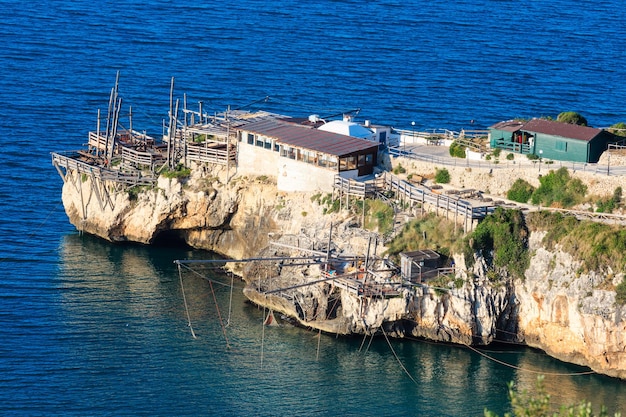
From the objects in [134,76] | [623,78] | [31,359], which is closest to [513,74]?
[623,78]

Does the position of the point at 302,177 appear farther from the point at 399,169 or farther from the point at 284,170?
the point at 399,169

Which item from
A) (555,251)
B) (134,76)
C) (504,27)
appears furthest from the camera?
(504,27)

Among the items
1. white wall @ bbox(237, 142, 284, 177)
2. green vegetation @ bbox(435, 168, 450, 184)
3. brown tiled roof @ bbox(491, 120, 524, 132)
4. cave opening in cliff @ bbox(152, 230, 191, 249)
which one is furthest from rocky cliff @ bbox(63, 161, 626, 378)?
brown tiled roof @ bbox(491, 120, 524, 132)

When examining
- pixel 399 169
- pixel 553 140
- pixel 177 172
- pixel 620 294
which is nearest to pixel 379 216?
pixel 399 169

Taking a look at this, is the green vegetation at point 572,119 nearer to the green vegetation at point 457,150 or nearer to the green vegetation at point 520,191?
the green vegetation at point 457,150

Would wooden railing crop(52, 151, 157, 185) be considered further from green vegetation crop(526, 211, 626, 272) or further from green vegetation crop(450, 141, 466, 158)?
green vegetation crop(526, 211, 626, 272)

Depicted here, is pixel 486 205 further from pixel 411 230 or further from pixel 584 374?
pixel 584 374

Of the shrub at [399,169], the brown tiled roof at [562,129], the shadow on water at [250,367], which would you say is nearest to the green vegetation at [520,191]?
the brown tiled roof at [562,129]
